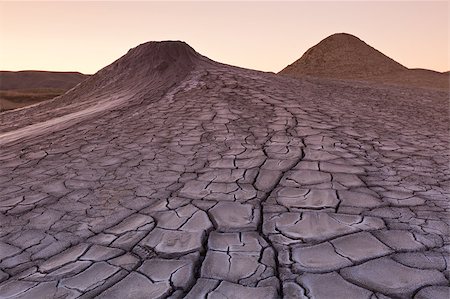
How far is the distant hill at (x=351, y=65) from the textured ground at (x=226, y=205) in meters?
9.88

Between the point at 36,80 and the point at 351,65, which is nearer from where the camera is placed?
the point at 351,65

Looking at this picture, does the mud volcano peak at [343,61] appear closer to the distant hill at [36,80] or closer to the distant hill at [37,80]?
the distant hill at [37,80]

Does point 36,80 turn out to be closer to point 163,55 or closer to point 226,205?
point 163,55

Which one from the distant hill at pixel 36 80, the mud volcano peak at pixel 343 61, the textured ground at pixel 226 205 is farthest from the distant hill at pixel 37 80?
the textured ground at pixel 226 205

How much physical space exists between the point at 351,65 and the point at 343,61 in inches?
16.6

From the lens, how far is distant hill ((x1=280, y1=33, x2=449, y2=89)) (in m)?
13.5

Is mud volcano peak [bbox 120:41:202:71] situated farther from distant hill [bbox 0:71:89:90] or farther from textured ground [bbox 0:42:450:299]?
distant hill [bbox 0:71:89:90]

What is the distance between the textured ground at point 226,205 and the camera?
1.60 m

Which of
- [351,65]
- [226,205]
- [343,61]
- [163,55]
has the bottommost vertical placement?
[226,205]

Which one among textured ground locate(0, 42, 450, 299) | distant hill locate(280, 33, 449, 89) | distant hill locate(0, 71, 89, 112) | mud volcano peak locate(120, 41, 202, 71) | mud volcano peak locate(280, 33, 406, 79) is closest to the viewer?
textured ground locate(0, 42, 450, 299)

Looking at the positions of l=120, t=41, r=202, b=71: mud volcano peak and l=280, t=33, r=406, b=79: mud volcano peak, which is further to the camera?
l=280, t=33, r=406, b=79: mud volcano peak

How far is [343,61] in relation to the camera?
15117mm

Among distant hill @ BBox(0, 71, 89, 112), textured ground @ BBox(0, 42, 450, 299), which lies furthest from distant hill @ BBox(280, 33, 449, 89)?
distant hill @ BBox(0, 71, 89, 112)

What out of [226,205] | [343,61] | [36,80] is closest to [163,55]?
[226,205]
